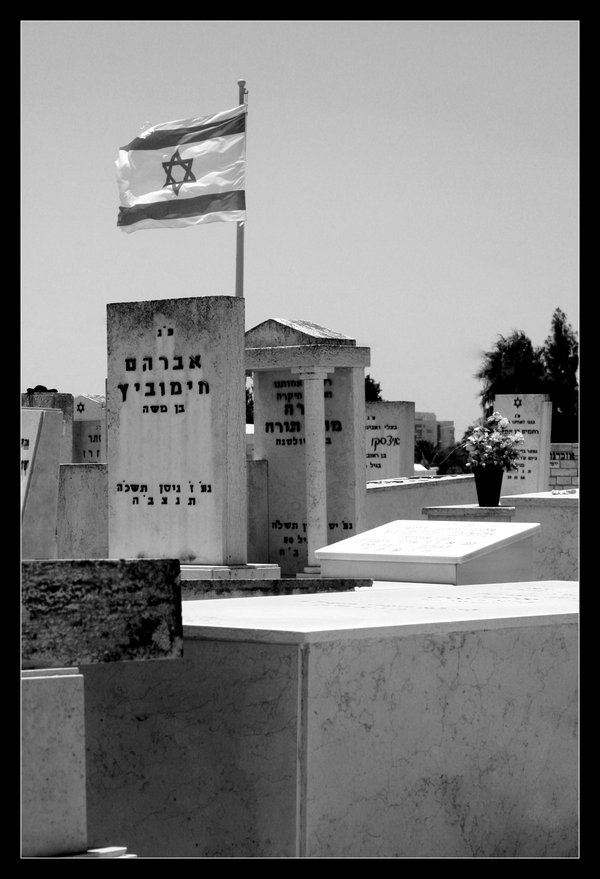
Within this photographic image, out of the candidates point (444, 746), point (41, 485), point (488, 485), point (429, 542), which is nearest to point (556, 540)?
point (488, 485)

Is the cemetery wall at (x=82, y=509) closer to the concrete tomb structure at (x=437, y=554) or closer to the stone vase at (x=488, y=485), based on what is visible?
the stone vase at (x=488, y=485)

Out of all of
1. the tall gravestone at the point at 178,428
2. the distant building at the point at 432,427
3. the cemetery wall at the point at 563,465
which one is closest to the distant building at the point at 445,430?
the distant building at the point at 432,427

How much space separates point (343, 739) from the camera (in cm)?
454

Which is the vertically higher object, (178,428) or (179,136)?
(179,136)

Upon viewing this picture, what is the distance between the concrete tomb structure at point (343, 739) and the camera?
176 inches

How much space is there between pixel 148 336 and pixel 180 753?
Result: 221 inches

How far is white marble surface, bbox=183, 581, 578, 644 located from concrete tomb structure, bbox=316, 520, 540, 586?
21.6 inches

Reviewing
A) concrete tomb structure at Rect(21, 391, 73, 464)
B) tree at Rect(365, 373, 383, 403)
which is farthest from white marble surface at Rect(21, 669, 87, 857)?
tree at Rect(365, 373, 383, 403)

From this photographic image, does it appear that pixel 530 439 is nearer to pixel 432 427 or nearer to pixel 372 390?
pixel 372 390

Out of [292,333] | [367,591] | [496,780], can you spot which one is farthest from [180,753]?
[292,333]

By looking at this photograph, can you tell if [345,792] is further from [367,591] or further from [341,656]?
[367,591]

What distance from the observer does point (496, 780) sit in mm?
5012

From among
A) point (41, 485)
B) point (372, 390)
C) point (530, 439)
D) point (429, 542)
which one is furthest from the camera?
point (372, 390)

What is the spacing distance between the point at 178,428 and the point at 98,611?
20.8ft
